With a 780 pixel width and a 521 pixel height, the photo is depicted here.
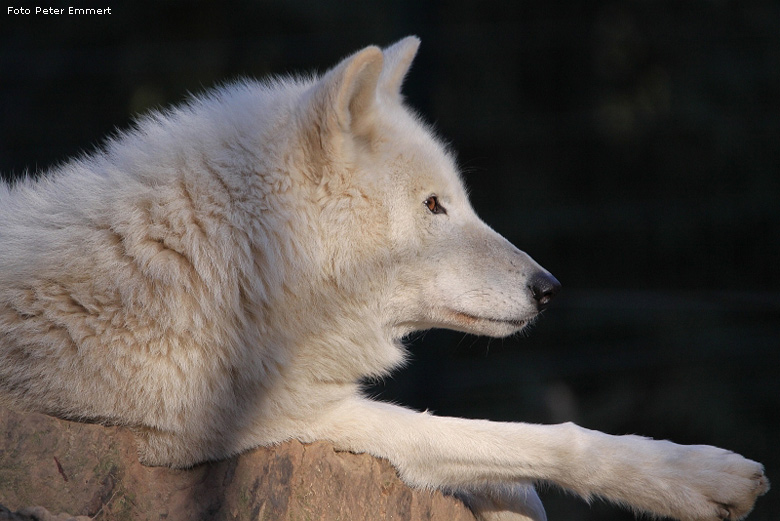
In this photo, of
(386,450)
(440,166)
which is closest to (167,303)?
(386,450)

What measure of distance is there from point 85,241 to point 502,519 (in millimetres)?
1190

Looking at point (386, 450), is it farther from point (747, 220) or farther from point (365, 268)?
point (747, 220)

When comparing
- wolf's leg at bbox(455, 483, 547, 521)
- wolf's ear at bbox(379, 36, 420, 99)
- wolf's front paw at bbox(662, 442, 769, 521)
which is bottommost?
wolf's leg at bbox(455, 483, 547, 521)

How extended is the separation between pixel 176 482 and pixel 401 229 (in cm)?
73

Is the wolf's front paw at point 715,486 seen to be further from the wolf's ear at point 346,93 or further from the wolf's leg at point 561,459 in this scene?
the wolf's ear at point 346,93

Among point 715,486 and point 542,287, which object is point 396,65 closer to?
point 542,287

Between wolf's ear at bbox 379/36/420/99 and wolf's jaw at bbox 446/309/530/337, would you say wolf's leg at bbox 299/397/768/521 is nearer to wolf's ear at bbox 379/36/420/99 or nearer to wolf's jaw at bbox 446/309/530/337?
wolf's jaw at bbox 446/309/530/337

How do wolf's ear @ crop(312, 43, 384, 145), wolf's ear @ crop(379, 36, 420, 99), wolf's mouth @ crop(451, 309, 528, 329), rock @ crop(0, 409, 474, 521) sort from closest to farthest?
rock @ crop(0, 409, 474, 521)
wolf's ear @ crop(312, 43, 384, 145)
wolf's mouth @ crop(451, 309, 528, 329)
wolf's ear @ crop(379, 36, 420, 99)

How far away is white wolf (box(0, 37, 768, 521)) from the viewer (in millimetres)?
1657

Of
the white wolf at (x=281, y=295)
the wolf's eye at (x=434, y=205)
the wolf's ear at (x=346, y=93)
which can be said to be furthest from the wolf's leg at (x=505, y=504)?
the wolf's ear at (x=346, y=93)

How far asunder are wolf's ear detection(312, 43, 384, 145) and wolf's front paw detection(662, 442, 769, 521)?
1.05 meters

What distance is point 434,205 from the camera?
198cm

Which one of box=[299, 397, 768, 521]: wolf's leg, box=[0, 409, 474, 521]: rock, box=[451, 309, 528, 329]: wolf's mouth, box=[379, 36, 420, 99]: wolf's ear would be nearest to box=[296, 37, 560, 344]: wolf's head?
box=[451, 309, 528, 329]: wolf's mouth

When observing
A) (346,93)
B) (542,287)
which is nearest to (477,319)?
(542,287)
